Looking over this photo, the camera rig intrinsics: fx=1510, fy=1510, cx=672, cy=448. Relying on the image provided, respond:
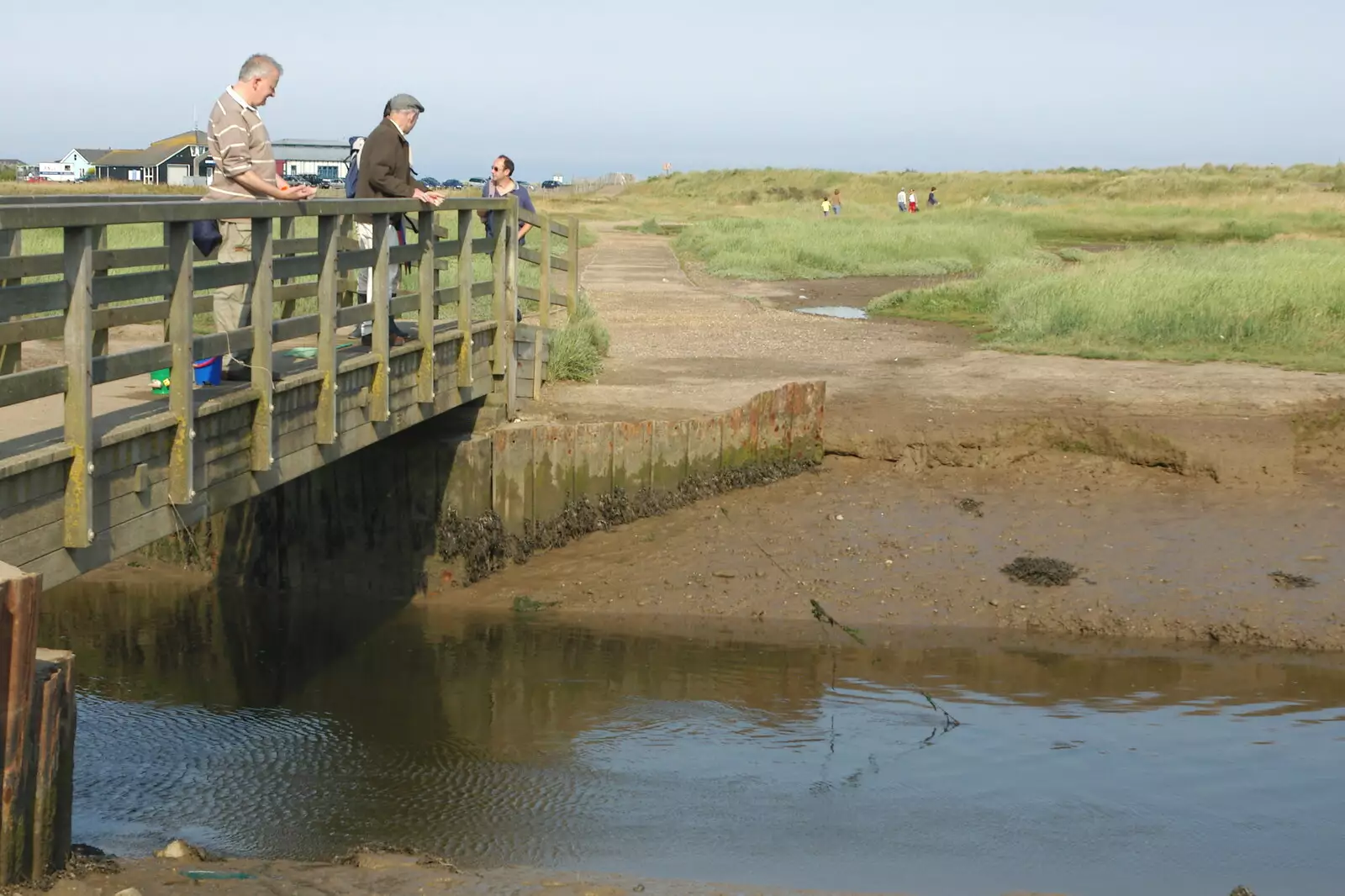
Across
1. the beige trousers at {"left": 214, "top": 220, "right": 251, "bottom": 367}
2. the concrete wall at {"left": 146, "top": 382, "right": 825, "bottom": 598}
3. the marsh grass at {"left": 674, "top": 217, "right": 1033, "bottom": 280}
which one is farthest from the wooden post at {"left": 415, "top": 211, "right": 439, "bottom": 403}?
the marsh grass at {"left": 674, "top": 217, "right": 1033, "bottom": 280}

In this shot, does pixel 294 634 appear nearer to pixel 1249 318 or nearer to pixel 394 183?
pixel 394 183

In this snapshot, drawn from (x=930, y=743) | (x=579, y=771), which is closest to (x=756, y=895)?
(x=579, y=771)

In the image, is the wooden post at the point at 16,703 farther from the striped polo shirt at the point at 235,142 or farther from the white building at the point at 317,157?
the white building at the point at 317,157

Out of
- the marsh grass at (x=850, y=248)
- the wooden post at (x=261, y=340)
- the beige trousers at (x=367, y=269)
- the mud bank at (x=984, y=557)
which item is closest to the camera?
the wooden post at (x=261, y=340)

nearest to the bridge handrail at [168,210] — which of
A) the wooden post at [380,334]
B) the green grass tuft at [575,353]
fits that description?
the wooden post at [380,334]

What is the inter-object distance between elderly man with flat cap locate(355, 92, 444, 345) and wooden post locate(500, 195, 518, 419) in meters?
2.08

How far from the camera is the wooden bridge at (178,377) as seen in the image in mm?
5941

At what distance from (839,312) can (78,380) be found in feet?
63.8

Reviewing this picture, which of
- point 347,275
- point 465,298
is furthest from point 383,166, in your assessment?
point 347,275

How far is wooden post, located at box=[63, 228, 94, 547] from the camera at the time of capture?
595 cm

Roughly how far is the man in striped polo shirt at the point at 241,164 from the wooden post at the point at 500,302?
12.5ft

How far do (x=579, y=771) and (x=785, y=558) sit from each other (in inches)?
165

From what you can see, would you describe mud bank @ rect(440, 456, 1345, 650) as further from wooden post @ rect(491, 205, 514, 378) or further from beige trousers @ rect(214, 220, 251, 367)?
beige trousers @ rect(214, 220, 251, 367)

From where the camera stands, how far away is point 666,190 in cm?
10000
